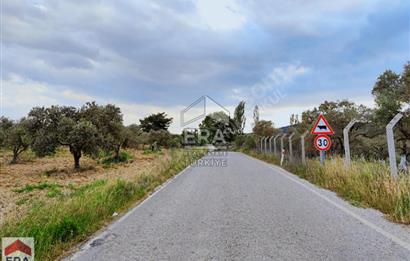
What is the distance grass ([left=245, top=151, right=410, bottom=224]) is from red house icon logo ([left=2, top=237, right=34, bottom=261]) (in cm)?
605

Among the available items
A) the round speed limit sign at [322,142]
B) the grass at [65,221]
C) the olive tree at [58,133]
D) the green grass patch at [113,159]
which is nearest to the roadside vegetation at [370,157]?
the round speed limit sign at [322,142]

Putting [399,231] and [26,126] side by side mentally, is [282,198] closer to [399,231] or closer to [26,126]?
[399,231]

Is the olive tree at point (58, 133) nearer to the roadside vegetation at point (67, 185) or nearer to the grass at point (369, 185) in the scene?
the roadside vegetation at point (67, 185)

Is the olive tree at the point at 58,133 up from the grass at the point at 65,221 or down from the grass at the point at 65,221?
up

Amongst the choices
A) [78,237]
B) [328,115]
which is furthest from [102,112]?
[78,237]

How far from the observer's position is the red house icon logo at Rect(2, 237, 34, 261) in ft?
12.7

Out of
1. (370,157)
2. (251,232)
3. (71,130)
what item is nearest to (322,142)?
(370,157)

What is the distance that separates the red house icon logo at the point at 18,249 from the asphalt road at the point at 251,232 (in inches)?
22.7

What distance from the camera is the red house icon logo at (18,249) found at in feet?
12.7

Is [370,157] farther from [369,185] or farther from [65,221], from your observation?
[65,221]

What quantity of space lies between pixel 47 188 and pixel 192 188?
595 cm

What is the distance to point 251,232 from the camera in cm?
488

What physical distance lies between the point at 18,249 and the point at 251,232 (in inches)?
135

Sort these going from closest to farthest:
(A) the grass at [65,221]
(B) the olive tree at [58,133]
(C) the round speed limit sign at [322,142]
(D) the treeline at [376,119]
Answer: (A) the grass at [65,221]
(C) the round speed limit sign at [322,142]
(D) the treeline at [376,119]
(B) the olive tree at [58,133]
